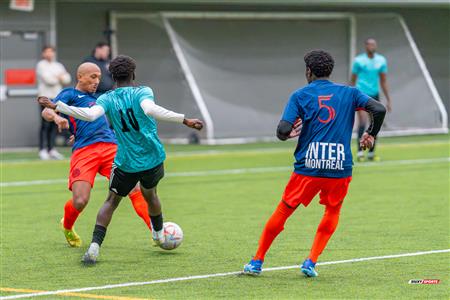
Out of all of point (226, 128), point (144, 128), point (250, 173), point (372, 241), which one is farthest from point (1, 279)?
point (226, 128)

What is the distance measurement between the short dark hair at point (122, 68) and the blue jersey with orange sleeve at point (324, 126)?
1691 millimetres

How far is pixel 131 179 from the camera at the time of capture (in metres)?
10.6

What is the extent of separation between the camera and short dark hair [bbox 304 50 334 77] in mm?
9665

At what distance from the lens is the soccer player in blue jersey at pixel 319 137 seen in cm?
956

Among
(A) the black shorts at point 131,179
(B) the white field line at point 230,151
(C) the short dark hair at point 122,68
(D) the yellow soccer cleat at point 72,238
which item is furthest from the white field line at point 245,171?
(C) the short dark hair at point 122,68

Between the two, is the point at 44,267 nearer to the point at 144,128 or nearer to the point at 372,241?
the point at 144,128

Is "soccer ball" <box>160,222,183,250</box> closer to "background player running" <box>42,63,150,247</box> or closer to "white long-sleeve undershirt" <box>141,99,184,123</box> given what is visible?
"background player running" <box>42,63,150,247</box>

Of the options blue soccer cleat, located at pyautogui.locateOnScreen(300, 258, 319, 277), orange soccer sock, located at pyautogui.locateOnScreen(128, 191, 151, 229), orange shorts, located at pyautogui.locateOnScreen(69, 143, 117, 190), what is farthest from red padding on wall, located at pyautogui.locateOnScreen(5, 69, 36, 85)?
blue soccer cleat, located at pyautogui.locateOnScreen(300, 258, 319, 277)

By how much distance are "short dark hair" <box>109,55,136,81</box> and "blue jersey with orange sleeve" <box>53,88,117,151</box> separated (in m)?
1.01

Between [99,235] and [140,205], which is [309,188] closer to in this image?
[99,235]

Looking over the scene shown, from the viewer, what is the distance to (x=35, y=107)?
25.9 m

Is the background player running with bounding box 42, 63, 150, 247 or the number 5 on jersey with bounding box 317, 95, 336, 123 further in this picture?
the background player running with bounding box 42, 63, 150, 247

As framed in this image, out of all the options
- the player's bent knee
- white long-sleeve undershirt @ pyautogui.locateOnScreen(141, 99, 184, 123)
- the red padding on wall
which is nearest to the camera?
white long-sleeve undershirt @ pyautogui.locateOnScreen(141, 99, 184, 123)

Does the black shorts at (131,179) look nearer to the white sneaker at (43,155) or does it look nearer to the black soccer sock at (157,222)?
the black soccer sock at (157,222)
